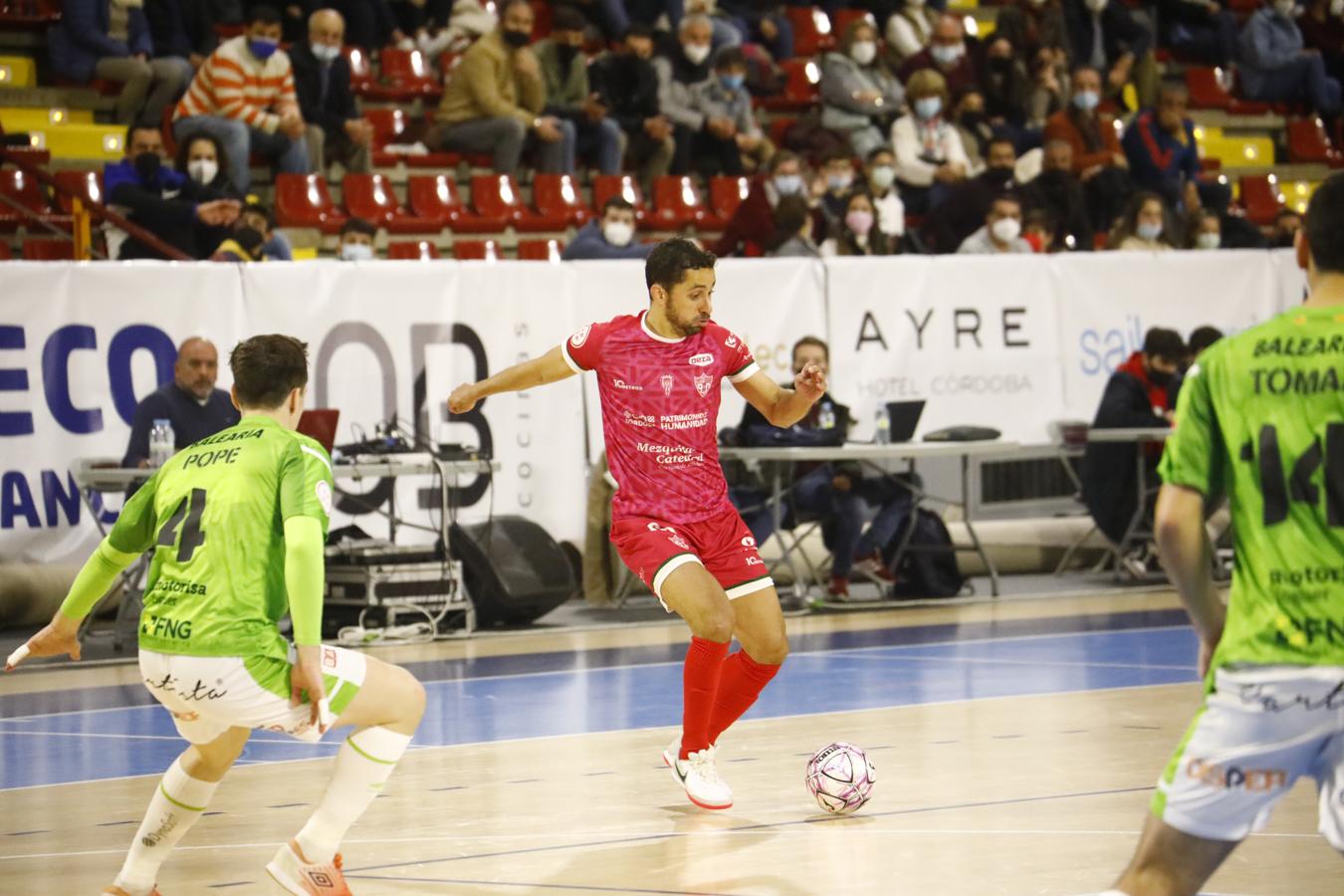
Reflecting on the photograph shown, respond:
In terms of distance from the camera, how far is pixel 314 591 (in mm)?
4668

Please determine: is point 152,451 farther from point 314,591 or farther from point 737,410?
point 314,591

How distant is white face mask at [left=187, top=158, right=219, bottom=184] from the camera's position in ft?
45.4

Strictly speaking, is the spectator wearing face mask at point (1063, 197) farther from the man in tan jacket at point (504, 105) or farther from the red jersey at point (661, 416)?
the red jersey at point (661, 416)

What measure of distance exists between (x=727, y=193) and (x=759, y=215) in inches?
90.8

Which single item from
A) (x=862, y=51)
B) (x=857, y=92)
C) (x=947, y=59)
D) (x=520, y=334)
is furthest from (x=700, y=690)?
(x=947, y=59)

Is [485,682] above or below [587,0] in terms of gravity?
below

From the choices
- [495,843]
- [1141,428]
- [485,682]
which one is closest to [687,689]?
[495,843]

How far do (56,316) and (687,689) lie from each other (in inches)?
244

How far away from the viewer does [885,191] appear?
16.2 meters

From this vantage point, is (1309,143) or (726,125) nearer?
(726,125)

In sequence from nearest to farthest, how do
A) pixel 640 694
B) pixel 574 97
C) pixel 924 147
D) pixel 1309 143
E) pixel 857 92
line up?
pixel 640 694 → pixel 574 97 → pixel 924 147 → pixel 857 92 → pixel 1309 143

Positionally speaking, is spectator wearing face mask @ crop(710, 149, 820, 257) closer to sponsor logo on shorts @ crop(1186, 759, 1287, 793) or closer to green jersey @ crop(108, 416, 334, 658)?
green jersey @ crop(108, 416, 334, 658)

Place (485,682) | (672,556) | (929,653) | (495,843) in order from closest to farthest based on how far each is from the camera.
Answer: (495,843) → (672,556) → (485,682) → (929,653)

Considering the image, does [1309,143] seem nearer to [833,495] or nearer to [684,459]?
[833,495]
